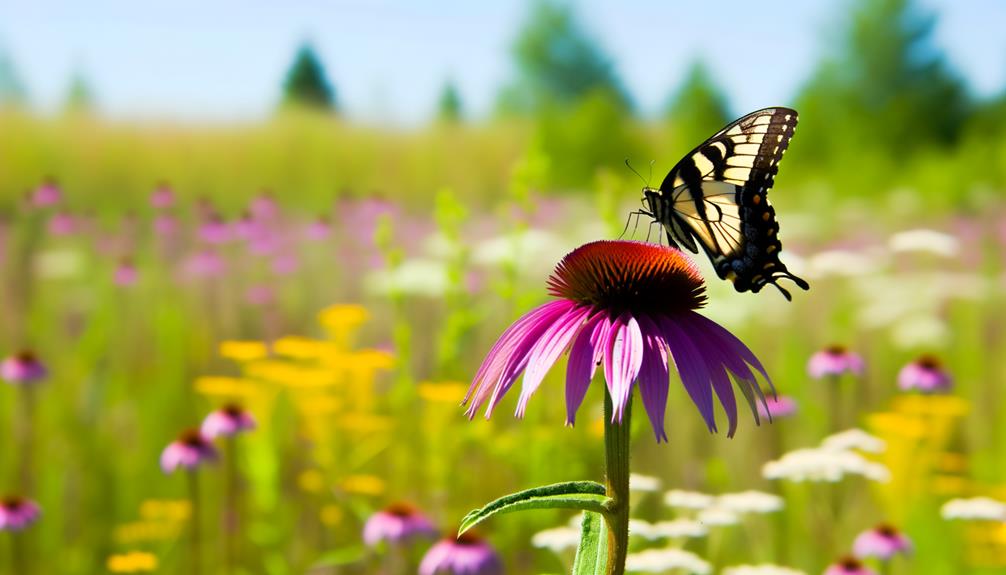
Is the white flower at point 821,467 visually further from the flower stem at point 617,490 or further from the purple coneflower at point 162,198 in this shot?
the purple coneflower at point 162,198

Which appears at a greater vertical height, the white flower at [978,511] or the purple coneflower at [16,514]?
the white flower at [978,511]

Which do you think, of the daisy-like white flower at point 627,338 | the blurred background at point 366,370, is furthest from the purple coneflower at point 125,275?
the daisy-like white flower at point 627,338

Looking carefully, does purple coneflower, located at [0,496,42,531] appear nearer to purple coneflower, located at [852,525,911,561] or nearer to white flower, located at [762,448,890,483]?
white flower, located at [762,448,890,483]

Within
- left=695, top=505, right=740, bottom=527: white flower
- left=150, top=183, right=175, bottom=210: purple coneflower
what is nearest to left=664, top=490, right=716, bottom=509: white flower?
left=695, top=505, right=740, bottom=527: white flower

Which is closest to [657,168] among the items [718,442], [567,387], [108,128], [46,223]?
[108,128]

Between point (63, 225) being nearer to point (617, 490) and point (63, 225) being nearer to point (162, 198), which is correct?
point (162, 198)
